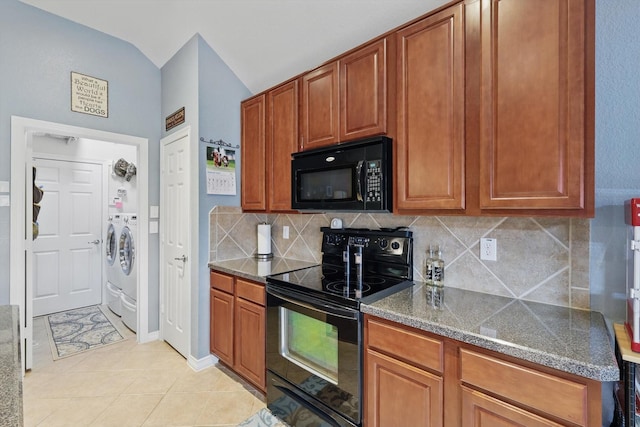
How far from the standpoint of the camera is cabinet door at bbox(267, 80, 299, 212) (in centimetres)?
225

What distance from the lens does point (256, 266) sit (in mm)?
2424

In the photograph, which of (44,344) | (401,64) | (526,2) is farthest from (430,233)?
(44,344)

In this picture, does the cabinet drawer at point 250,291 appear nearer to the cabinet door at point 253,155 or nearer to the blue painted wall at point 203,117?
the blue painted wall at point 203,117

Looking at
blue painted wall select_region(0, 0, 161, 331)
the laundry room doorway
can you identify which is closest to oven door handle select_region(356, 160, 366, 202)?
blue painted wall select_region(0, 0, 161, 331)

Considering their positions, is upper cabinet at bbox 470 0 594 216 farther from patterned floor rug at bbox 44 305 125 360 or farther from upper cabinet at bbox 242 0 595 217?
patterned floor rug at bbox 44 305 125 360

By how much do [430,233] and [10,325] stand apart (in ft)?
6.75

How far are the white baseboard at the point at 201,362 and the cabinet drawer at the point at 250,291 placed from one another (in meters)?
0.76

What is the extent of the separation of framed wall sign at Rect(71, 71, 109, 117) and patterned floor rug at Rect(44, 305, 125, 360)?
2186 mm

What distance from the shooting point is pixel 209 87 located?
8.45ft

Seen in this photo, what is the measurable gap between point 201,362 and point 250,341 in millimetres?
692

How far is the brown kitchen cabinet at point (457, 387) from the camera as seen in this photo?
38.4 inches

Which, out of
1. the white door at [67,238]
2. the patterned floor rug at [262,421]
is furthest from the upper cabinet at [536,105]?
the white door at [67,238]

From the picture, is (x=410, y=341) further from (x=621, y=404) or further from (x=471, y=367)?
(x=621, y=404)

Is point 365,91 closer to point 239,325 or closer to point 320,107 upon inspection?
point 320,107
